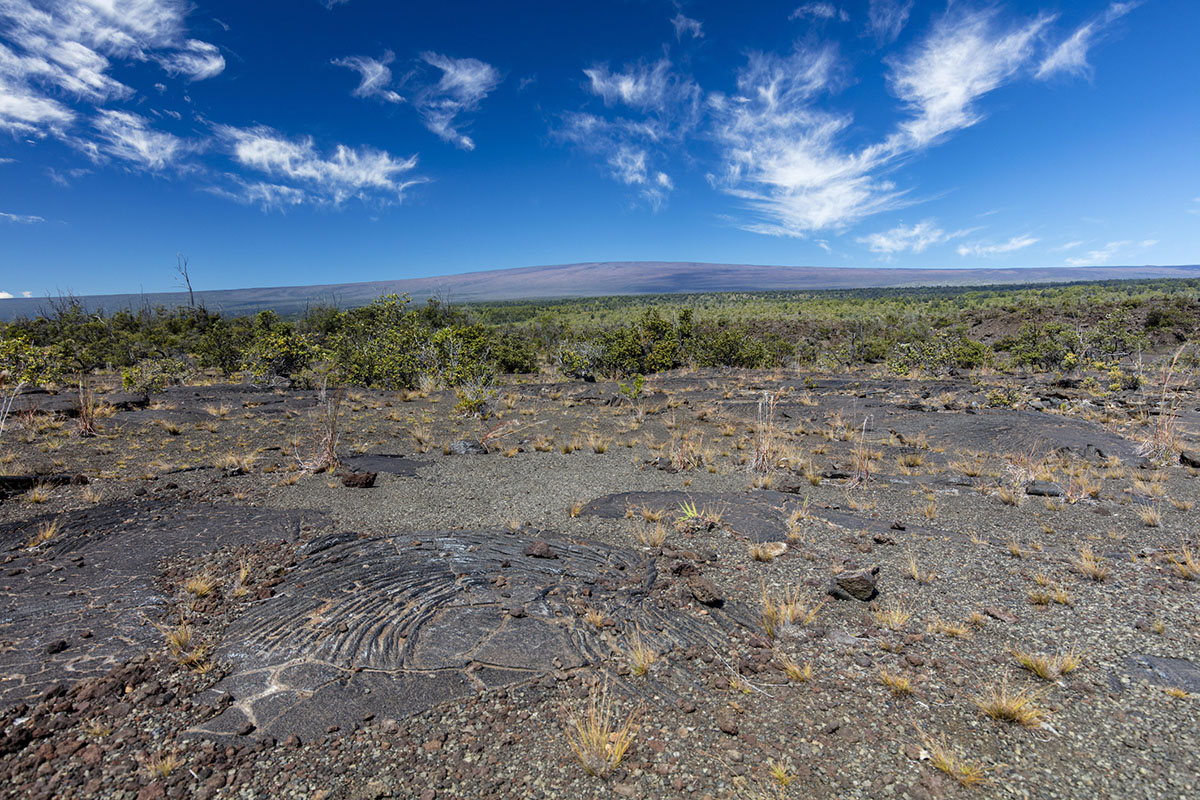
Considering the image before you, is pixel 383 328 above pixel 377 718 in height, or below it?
above

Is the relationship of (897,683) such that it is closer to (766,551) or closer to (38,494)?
(766,551)

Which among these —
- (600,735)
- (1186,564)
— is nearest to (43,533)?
(600,735)

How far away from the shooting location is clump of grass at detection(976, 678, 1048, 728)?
3.02 meters

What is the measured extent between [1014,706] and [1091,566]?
111 inches

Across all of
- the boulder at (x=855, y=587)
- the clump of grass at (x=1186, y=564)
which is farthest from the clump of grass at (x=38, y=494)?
the clump of grass at (x=1186, y=564)

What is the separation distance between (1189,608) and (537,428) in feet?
36.6

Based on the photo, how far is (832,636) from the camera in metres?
4.05

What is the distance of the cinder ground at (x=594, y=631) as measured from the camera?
2801 millimetres

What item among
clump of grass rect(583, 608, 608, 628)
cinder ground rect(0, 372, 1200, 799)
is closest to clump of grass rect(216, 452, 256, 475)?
cinder ground rect(0, 372, 1200, 799)

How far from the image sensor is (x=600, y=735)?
2.90 m

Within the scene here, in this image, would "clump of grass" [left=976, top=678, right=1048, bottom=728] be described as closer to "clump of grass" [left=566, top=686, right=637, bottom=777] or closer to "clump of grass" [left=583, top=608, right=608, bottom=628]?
"clump of grass" [left=566, top=686, right=637, bottom=777]

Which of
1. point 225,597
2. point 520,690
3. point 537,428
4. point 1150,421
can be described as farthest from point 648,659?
point 1150,421

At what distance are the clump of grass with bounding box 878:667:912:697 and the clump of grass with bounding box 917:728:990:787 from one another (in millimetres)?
407

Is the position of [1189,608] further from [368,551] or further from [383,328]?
[383,328]
